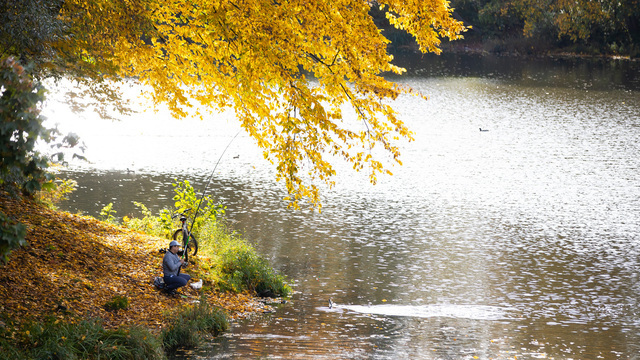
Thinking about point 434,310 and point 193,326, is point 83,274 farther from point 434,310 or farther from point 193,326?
point 434,310

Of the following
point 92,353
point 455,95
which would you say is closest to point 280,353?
point 92,353

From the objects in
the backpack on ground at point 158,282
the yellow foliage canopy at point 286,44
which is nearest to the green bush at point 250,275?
the backpack on ground at point 158,282

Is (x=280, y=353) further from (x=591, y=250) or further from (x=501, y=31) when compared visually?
(x=501, y=31)

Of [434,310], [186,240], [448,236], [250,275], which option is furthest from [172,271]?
[448,236]

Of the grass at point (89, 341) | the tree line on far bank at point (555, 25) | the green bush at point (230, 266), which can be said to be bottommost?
the grass at point (89, 341)

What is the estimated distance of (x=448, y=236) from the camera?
18250 mm

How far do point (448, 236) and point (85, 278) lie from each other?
35.0 ft

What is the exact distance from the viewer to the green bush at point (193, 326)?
30.1 ft

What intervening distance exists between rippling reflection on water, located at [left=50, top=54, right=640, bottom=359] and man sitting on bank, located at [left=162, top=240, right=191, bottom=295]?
1.43 metres

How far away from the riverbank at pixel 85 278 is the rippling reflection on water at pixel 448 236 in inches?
46.9

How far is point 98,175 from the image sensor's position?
24297 mm

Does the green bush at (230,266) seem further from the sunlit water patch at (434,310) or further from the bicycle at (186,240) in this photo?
the sunlit water patch at (434,310)

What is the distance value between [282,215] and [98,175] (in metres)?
8.17

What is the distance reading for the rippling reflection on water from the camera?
10891 mm
